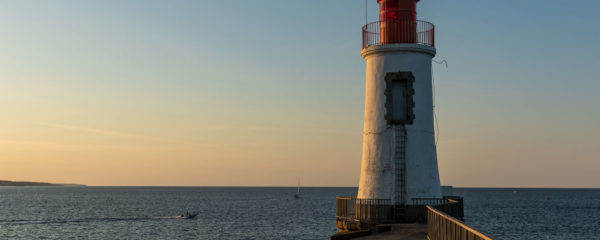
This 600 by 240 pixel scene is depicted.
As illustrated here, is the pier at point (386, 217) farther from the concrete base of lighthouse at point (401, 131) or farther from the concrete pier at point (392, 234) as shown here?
the concrete base of lighthouse at point (401, 131)

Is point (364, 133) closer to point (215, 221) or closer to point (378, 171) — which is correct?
point (378, 171)

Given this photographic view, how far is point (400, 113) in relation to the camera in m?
24.5

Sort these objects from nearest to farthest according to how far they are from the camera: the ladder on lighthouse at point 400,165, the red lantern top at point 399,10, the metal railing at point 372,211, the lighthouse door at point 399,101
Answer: the metal railing at point 372,211 → the ladder on lighthouse at point 400,165 → the lighthouse door at point 399,101 → the red lantern top at point 399,10

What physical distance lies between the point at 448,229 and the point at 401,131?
36.6 ft

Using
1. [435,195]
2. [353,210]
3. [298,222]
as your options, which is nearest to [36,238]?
[298,222]

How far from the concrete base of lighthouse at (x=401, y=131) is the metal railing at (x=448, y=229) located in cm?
633

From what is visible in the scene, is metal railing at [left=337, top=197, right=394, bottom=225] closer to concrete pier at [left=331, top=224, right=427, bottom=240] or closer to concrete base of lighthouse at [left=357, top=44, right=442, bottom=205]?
concrete base of lighthouse at [left=357, top=44, right=442, bottom=205]

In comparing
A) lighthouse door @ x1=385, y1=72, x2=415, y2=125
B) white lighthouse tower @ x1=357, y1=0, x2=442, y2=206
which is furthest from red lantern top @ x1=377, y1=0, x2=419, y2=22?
lighthouse door @ x1=385, y1=72, x2=415, y2=125

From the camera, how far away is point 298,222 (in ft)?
265

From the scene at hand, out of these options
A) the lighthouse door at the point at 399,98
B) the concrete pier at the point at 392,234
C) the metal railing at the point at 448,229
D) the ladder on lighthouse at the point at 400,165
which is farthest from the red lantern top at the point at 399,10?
the metal railing at the point at 448,229

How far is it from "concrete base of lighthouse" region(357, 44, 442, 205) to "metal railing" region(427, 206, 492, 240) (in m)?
6.33

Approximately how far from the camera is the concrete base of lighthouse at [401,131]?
24094mm

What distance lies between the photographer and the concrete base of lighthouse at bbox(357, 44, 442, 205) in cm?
2409

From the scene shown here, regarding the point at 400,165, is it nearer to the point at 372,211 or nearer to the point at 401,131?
the point at 401,131
